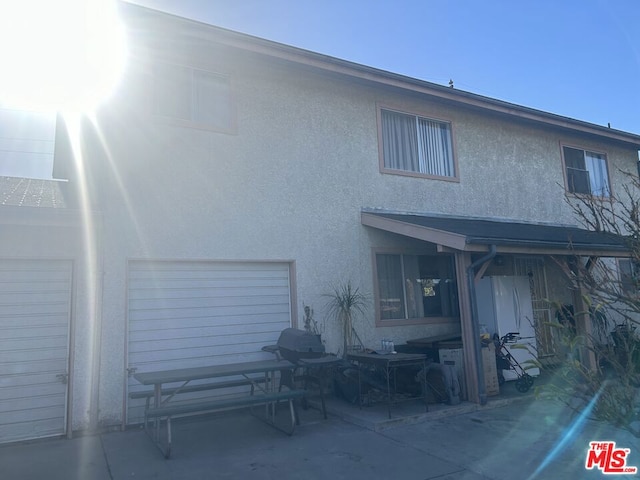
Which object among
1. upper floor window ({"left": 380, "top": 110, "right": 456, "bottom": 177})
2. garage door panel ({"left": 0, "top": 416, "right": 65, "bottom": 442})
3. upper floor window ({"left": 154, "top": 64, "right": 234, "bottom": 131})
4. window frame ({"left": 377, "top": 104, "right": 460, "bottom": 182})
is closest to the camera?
garage door panel ({"left": 0, "top": 416, "right": 65, "bottom": 442})

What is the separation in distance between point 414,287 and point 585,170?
7119 mm

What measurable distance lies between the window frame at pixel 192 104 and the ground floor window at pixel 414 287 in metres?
3.76

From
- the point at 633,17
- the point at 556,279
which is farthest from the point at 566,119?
the point at 633,17

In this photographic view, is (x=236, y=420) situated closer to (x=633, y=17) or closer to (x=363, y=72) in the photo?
(x=363, y=72)

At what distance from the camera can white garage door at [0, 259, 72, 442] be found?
6457mm

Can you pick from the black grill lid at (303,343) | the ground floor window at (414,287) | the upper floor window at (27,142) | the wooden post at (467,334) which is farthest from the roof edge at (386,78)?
the upper floor window at (27,142)

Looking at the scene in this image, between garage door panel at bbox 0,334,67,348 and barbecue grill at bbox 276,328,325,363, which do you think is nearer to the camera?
garage door panel at bbox 0,334,67,348

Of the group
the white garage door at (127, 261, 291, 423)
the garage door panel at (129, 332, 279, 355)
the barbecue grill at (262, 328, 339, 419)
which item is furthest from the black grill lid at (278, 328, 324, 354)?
the white garage door at (127, 261, 291, 423)

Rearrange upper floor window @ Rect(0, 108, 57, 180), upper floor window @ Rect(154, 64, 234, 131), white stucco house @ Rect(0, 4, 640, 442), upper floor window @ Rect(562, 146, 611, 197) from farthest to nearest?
upper floor window @ Rect(562, 146, 611, 197)
upper floor window @ Rect(0, 108, 57, 180)
upper floor window @ Rect(154, 64, 234, 131)
white stucco house @ Rect(0, 4, 640, 442)

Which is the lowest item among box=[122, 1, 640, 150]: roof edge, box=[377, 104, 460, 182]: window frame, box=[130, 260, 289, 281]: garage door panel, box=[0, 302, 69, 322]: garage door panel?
box=[0, 302, 69, 322]: garage door panel

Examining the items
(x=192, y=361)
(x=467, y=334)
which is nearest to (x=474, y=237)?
(x=467, y=334)

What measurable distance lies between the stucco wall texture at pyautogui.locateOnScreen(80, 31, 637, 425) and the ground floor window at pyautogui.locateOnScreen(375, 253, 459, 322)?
0.96ft

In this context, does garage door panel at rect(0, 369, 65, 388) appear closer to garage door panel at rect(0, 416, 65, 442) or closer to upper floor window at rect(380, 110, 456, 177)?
garage door panel at rect(0, 416, 65, 442)

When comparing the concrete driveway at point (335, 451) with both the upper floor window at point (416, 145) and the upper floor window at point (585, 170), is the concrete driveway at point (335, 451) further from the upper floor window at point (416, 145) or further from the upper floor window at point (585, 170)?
the upper floor window at point (585, 170)
